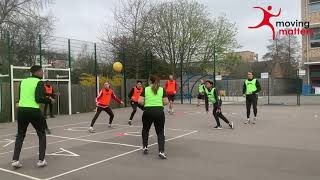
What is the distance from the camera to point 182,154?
8250mm

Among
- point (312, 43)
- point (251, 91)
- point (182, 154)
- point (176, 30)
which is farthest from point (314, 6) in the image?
point (182, 154)

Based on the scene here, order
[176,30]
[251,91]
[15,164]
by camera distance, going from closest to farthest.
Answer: [15,164] → [251,91] → [176,30]

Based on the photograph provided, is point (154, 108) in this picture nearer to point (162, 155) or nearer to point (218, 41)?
point (162, 155)

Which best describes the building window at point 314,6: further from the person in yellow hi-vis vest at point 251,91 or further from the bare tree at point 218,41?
the person in yellow hi-vis vest at point 251,91

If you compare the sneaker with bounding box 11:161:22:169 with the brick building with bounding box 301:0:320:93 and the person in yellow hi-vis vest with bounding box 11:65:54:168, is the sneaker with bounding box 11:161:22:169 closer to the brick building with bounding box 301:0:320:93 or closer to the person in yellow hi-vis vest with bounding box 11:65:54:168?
the person in yellow hi-vis vest with bounding box 11:65:54:168

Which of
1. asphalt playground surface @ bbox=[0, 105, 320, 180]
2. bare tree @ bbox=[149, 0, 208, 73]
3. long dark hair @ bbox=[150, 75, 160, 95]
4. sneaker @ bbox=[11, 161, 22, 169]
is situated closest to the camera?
asphalt playground surface @ bbox=[0, 105, 320, 180]

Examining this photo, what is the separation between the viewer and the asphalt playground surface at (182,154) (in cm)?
660

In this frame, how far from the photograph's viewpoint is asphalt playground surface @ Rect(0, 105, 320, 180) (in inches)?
260

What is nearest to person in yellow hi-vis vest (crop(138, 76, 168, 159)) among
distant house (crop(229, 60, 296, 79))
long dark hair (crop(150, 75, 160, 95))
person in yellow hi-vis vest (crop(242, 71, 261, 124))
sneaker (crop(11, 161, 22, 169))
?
long dark hair (crop(150, 75, 160, 95))

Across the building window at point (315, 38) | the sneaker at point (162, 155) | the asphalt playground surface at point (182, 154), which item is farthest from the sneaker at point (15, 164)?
the building window at point (315, 38)

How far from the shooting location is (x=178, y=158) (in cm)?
784

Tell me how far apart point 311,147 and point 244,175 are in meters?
3.16

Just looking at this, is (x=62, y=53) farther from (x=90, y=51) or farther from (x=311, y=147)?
(x=311, y=147)

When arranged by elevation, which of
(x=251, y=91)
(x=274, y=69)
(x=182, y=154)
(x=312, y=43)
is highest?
(x=312, y=43)
